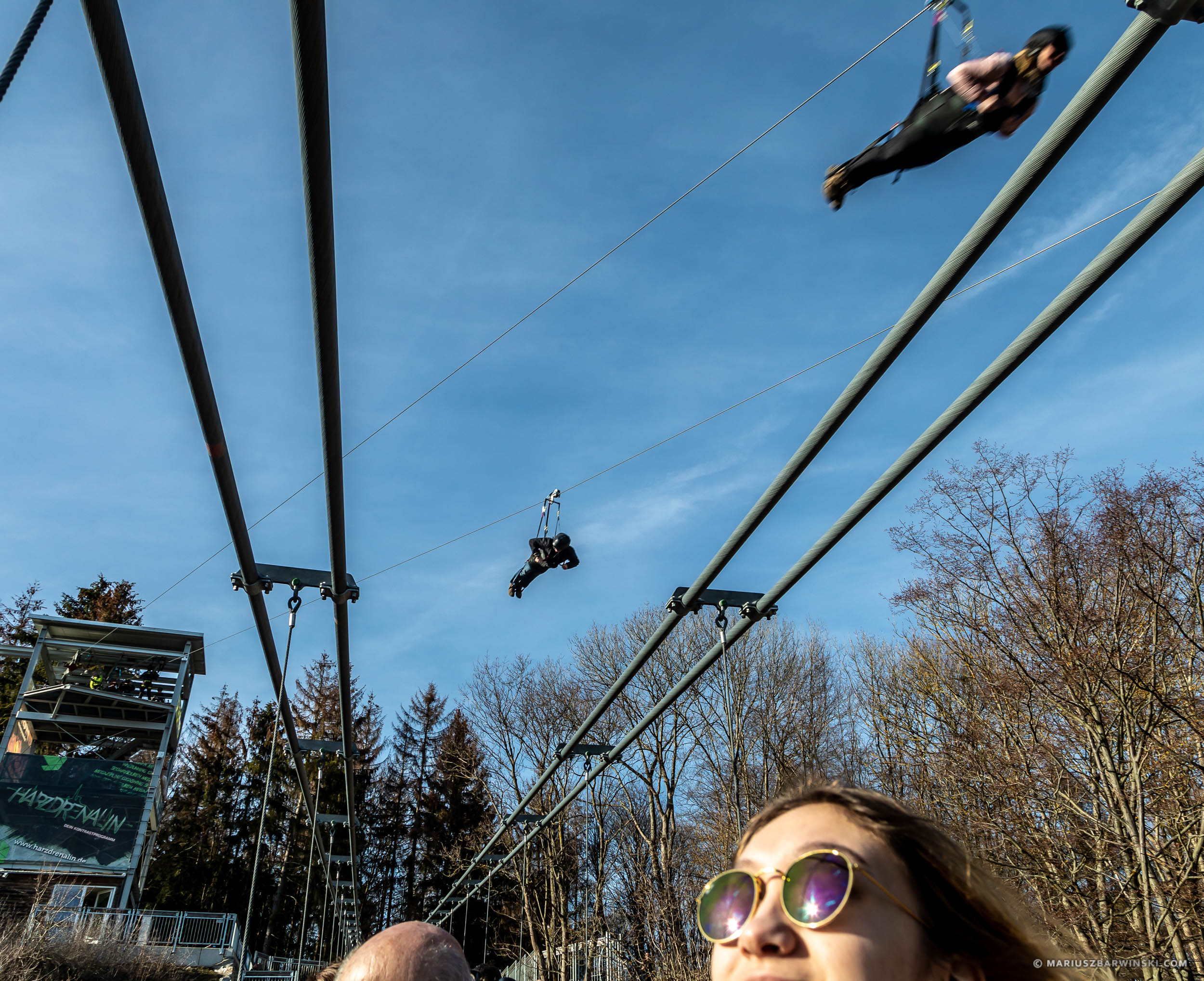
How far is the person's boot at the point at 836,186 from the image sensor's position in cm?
399

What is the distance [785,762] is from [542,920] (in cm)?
856

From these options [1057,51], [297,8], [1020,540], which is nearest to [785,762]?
[1020,540]

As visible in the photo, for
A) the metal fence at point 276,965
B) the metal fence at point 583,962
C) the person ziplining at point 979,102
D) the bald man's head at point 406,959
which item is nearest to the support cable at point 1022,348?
the person ziplining at point 979,102

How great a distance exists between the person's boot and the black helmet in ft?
2.86

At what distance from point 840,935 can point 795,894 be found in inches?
2.2

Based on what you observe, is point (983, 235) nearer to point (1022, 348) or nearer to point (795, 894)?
point (1022, 348)

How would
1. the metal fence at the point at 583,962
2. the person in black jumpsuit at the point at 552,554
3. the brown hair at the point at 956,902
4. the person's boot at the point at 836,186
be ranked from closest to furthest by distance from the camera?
the brown hair at the point at 956,902 → the person's boot at the point at 836,186 → the person in black jumpsuit at the point at 552,554 → the metal fence at the point at 583,962

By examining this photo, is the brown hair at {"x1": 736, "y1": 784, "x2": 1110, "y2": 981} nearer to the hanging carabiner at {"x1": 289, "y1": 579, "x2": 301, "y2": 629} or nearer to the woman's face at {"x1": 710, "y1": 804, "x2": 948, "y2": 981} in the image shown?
the woman's face at {"x1": 710, "y1": 804, "x2": 948, "y2": 981}

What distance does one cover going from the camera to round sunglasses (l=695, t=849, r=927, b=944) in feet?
2.61

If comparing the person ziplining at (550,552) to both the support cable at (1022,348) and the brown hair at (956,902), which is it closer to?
the support cable at (1022,348)

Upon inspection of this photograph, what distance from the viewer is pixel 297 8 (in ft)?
6.24

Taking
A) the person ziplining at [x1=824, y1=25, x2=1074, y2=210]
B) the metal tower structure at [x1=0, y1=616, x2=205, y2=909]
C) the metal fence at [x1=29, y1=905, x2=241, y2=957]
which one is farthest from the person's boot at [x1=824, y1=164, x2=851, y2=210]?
the metal tower structure at [x1=0, y1=616, x2=205, y2=909]

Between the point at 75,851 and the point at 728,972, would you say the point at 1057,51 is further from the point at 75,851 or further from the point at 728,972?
the point at 75,851

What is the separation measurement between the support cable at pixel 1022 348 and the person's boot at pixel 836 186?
1275 millimetres
